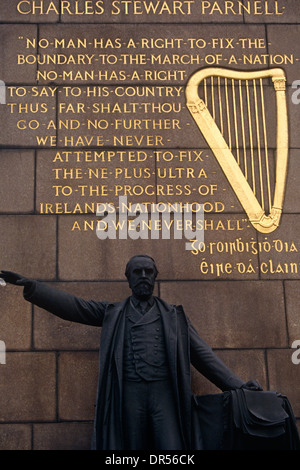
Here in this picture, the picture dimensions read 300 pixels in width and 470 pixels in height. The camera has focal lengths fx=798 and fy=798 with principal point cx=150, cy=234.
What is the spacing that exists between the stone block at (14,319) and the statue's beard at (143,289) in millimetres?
1818

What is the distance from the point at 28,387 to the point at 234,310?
2.87 meters

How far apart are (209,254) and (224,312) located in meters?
0.83

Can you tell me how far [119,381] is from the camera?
8883mm

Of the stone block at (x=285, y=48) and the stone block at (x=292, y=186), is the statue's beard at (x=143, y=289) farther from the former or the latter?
the stone block at (x=285, y=48)

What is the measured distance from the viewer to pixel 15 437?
32.7ft

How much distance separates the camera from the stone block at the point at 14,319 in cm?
1036

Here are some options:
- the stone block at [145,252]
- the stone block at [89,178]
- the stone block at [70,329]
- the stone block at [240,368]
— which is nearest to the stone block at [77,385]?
the stone block at [70,329]

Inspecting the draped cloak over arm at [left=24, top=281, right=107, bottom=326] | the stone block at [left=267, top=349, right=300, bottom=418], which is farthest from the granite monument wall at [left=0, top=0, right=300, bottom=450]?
the draped cloak over arm at [left=24, top=281, right=107, bottom=326]

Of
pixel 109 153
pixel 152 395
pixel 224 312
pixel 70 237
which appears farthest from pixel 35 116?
pixel 152 395

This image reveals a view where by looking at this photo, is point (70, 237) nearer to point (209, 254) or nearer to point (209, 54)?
point (209, 254)

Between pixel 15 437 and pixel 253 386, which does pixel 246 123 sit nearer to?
pixel 253 386

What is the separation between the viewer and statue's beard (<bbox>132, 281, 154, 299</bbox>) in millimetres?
9398

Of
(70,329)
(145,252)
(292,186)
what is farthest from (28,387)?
(292,186)

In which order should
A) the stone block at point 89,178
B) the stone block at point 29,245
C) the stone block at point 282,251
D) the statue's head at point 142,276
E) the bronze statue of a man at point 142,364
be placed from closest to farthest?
1. the bronze statue of a man at point 142,364
2. the statue's head at point 142,276
3. the stone block at point 29,245
4. the stone block at point 282,251
5. the stone block at point 89,178
